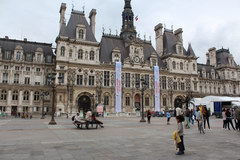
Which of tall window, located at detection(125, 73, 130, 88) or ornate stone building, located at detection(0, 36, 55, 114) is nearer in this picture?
ornate stone building, located at detection(0, 36, 55, 114)

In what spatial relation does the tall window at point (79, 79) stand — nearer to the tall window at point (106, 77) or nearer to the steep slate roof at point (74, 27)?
the tall window at point (106, 77)

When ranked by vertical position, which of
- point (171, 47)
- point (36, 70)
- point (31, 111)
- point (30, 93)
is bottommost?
point (31, 111)

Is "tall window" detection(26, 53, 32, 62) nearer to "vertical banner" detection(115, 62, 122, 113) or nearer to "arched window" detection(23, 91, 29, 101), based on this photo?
"arched window" detection(23, 91, 29, 101)

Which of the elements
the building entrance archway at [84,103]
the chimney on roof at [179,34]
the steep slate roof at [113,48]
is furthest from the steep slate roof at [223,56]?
the building entrance archway at [84,103]

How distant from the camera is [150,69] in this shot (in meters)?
57.3

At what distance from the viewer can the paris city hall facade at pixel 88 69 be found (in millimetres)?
46875

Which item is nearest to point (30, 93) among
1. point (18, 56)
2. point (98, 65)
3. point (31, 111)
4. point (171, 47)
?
point (31, 111)

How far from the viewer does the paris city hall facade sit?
1845 inches

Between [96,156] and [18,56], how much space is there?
47.5 meters

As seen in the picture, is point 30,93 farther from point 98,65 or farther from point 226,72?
point 226,72

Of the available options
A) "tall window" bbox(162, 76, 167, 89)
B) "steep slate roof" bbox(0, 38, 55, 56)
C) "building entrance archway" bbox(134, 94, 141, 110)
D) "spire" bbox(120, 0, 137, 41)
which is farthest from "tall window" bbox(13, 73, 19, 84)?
"tall window" bbox(162, 76, 167, 89)

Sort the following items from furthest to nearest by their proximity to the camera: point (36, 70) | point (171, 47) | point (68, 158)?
point (171, 47) → point (36, 70) → point (68, 158)

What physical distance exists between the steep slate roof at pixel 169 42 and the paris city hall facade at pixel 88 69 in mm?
353

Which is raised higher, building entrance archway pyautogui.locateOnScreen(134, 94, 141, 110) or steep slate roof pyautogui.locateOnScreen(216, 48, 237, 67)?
steep slate roof pyautogui.locateOnScreen(216, 48, 237, 67)
